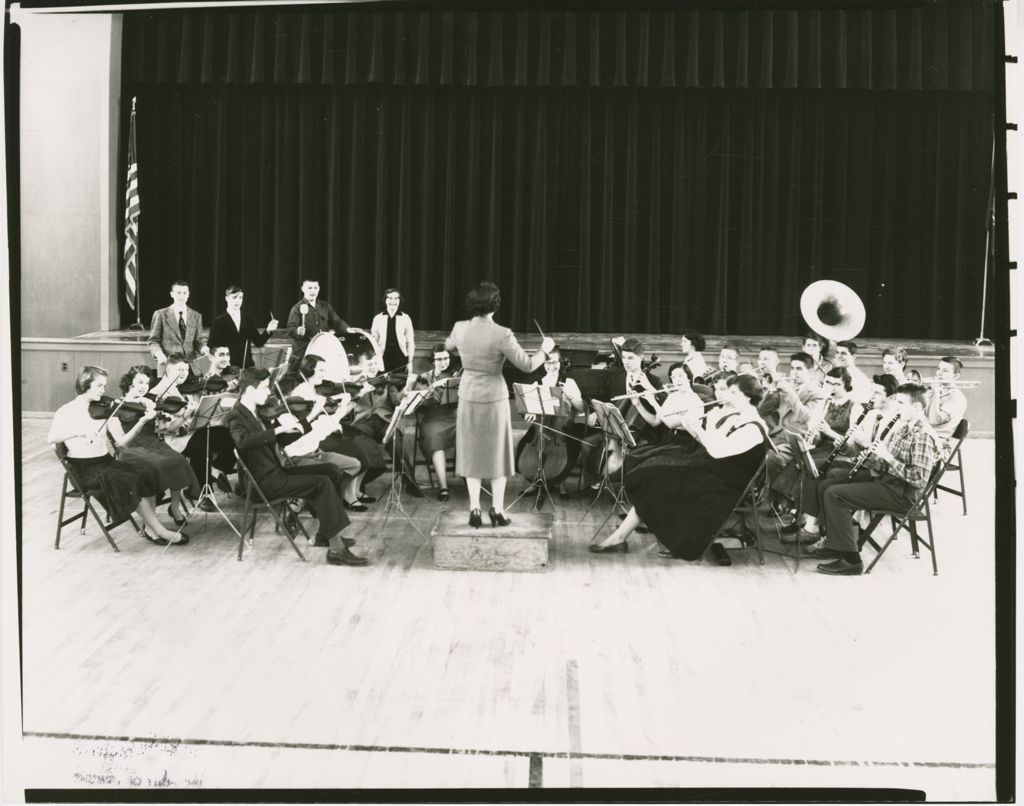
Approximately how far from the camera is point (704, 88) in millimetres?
13117

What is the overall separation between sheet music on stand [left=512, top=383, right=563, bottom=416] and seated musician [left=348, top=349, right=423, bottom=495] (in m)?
1.06

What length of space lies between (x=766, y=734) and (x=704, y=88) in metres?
9.53

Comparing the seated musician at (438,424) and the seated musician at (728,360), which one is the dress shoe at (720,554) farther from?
the seated musician at (438,424)

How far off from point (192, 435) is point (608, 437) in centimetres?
308

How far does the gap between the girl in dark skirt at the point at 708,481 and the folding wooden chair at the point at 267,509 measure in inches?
90.3

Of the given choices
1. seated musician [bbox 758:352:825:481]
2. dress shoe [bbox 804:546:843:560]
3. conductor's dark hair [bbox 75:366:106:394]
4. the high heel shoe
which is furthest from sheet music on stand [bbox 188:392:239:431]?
dress shoe [bbox 804:546:843:560]

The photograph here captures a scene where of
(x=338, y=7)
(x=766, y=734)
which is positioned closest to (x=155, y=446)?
(x=338, y=7)

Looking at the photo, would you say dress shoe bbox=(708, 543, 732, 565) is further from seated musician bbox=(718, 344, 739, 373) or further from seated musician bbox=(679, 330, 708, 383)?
seated musician bbox=(679, 330, 708, 383)

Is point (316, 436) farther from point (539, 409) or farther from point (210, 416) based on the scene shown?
point (539, 409)

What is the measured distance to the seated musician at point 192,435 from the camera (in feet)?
27.0

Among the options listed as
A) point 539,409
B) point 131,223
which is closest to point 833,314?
point 539,409

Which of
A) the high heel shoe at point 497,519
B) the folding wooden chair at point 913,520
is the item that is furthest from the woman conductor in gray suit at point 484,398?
the folding wooden chair at point 913,520

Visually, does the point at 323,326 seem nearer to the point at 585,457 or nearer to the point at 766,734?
the point at 585,457

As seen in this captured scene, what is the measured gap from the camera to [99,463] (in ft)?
25.1
